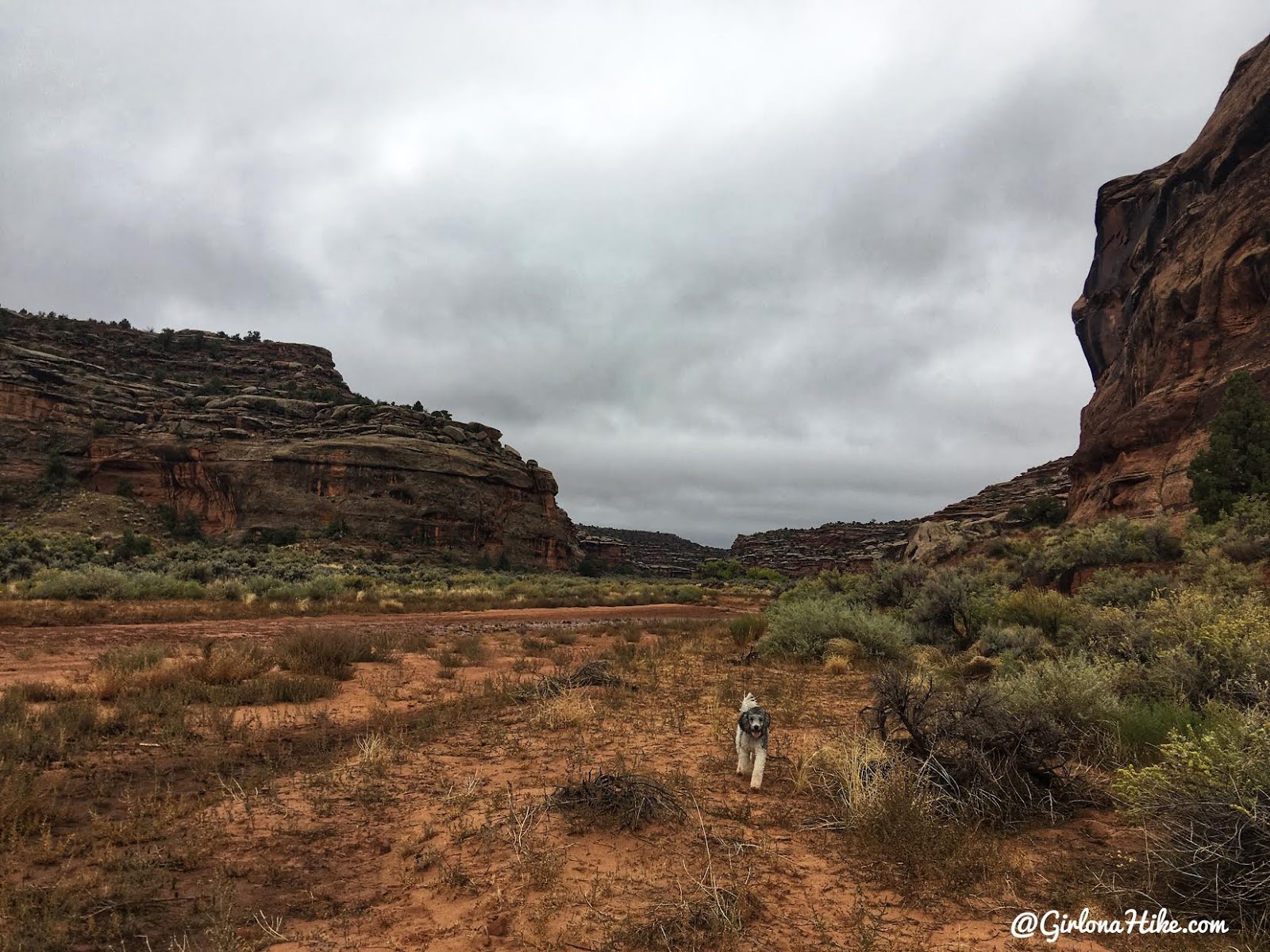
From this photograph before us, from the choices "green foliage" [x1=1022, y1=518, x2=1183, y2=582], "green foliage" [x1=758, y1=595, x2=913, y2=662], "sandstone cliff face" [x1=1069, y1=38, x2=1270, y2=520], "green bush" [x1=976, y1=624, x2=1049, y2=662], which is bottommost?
"green foliage" [x1=758, y1=595, x2=913, y2=662]

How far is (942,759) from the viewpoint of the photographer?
4602mm

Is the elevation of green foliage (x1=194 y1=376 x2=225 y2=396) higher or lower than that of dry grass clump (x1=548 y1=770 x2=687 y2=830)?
higher

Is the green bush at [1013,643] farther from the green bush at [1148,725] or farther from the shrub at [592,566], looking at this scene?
the shrub at [592,566]

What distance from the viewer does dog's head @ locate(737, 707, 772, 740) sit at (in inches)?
197

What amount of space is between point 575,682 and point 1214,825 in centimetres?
721

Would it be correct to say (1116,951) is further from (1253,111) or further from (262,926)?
(1253,111)

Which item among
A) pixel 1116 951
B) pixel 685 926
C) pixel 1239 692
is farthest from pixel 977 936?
pixel 1239 692

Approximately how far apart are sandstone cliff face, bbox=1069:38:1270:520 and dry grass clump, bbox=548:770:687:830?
2872 cm

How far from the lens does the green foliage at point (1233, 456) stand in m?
18.3

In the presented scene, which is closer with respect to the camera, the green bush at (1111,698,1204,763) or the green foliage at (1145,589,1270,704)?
the green bush at (1111,698,1204,763)

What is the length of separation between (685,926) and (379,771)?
11.0ft

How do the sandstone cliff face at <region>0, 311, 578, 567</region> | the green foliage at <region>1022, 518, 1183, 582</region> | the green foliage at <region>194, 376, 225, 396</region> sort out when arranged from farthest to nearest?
the green foliage at <region>194, 376, 225, 396</region>, the sandstone cliff face at <region>0, 311, 578, 567</region>, the green foliage at <region>1022, 518, 1183, 582</region>

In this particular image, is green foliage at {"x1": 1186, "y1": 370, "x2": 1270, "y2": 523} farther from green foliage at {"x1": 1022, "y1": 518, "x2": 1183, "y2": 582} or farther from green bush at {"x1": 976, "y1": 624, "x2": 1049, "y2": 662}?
green bush at {"x1": 976, "y1": 624, "x2": 1049, "y2": 662}

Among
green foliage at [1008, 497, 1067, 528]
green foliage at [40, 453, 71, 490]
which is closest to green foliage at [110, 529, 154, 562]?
green foliage at [40, 453, 71, 490]
